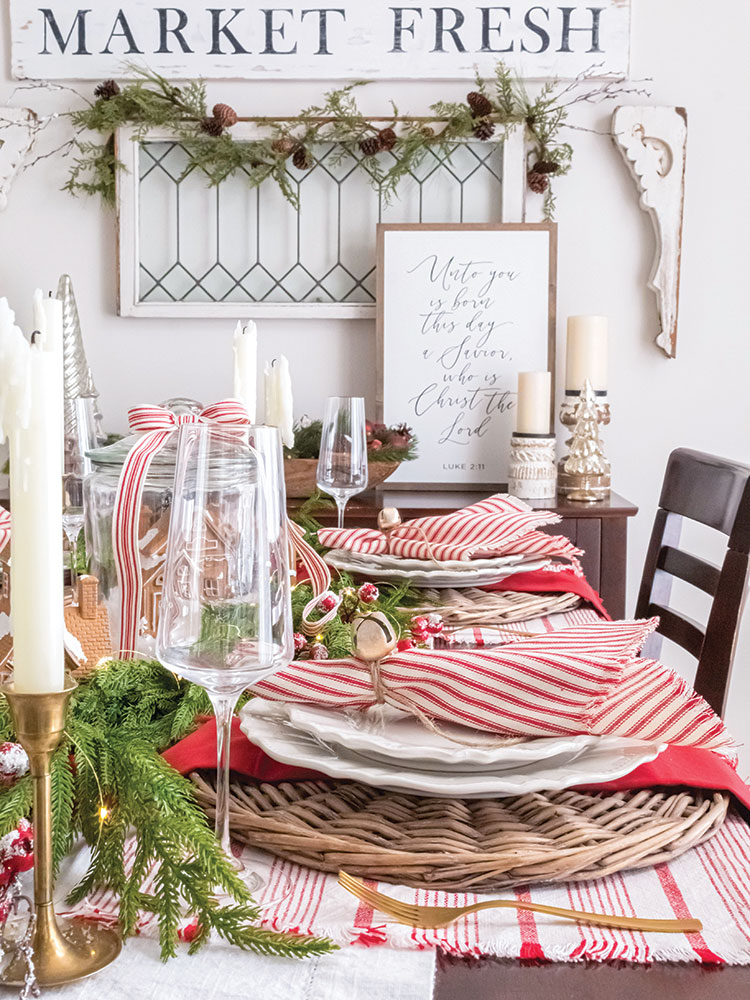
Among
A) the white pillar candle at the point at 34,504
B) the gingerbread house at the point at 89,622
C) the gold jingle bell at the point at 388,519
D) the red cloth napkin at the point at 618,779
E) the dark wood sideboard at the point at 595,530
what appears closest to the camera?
the white pillar candle at the point at 34,504

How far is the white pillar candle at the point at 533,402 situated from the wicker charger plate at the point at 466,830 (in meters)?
1.58

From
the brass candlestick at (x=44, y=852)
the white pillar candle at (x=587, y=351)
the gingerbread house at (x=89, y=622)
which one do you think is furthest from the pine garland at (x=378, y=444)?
the brass candlestick at (x=44, y=852)

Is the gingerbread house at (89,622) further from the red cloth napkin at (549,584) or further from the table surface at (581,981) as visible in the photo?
the red cloth napkin at (549,584)

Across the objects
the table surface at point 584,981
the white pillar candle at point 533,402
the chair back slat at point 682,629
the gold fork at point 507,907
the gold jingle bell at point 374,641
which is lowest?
the chair back slat at point 682,629

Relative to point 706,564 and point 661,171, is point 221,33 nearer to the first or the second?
point 661,171

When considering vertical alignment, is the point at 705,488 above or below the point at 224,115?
below

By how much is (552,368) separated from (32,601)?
2093mm

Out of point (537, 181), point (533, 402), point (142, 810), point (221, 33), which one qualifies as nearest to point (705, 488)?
point (533, 402)

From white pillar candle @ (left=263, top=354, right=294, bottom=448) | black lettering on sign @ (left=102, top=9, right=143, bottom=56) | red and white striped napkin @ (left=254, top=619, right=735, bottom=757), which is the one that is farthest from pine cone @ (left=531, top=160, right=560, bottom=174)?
red and white striped napkin @ (left=254, top=619, right=735, bottom=757)

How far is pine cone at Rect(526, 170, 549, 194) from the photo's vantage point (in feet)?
7.77

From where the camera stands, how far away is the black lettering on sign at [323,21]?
2395 millimetres

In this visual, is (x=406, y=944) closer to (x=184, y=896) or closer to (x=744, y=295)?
(x=184, y=896)

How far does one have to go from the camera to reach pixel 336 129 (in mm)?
2379

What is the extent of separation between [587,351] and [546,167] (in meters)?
0.44
